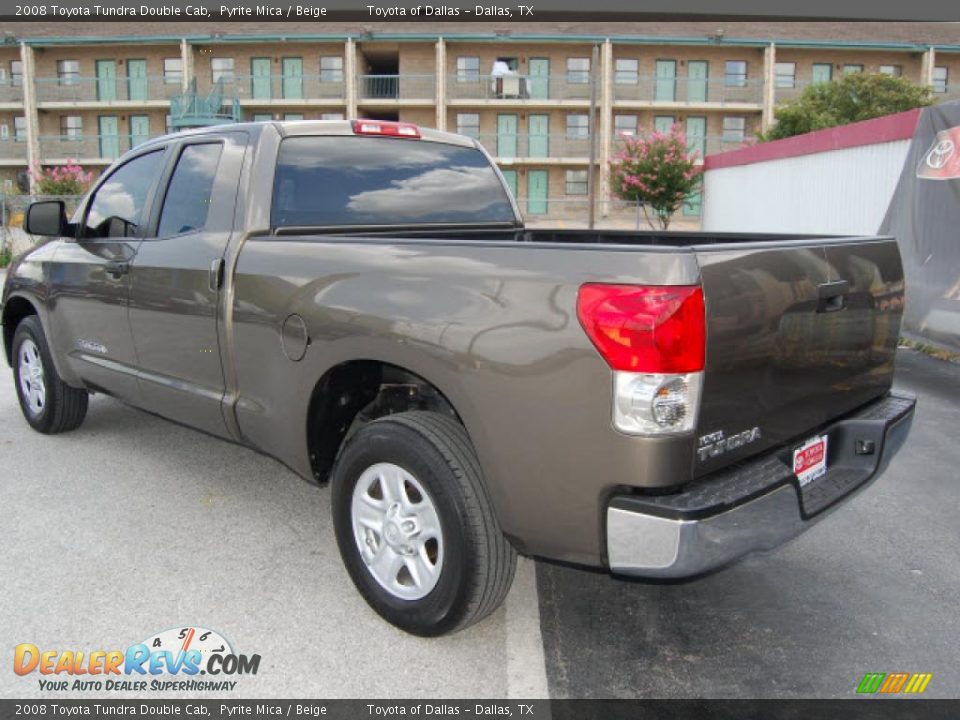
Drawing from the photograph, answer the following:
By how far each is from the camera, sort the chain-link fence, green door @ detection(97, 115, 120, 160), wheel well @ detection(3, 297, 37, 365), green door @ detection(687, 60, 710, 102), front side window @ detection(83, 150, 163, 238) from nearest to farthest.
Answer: front side window @ detection(83, 150, 163, 238) < wheel well @ detection(3, 297, 37, 365) < the chain-link fence < green door @ detection(687, 60, 710, 102) < green door @ detection(97, 115, 120, 160)

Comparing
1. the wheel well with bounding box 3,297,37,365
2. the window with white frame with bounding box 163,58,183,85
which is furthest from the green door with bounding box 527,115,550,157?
the wheel well with bounding box 3,297,37,365

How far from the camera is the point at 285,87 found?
143 ft

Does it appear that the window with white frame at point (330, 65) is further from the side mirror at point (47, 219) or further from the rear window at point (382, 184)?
the rear window at point (382, 184)

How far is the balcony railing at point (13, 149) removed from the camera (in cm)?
4503

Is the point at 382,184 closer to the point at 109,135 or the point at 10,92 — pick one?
the point at 109,135

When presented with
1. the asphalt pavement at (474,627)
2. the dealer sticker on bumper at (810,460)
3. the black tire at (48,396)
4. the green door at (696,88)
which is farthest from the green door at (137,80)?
the dealer sticker on bumper at (810,460)

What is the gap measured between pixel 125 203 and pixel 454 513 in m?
3.08

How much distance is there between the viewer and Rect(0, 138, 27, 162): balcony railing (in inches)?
1773

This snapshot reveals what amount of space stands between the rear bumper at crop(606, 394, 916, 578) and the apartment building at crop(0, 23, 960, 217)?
4138 centimetres

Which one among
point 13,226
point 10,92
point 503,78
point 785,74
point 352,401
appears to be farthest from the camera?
point 10,92

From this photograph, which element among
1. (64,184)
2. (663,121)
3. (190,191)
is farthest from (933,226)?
(663,121)

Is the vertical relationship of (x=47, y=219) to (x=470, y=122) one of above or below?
below

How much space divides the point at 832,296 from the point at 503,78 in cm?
4202

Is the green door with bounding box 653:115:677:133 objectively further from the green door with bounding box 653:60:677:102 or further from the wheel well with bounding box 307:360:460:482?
the wheel well with bounding box 307:360:460:482
